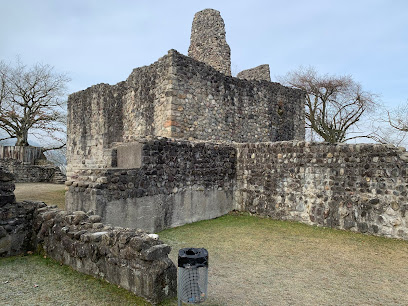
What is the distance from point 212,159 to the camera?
31.1 feet

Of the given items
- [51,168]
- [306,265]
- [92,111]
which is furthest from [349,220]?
[51,168]

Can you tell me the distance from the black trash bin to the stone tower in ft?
36.0

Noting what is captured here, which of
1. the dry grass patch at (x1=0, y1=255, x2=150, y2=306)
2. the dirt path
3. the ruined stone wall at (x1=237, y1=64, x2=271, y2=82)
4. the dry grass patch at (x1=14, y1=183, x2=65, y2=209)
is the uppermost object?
the ruined stone wall at (x1=237, y1=64, x2=271, y2=82)

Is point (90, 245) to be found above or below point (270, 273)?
above

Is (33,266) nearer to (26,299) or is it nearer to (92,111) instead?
(26,299)

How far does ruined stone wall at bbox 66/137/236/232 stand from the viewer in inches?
262

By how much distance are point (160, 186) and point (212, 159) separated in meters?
2.23

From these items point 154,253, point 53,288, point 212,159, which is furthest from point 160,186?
point 154,253

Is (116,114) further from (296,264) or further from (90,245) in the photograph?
(296,264)

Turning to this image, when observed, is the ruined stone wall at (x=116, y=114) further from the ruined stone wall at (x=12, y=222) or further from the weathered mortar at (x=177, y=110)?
the ruined stone wall at (x=12, y=222)

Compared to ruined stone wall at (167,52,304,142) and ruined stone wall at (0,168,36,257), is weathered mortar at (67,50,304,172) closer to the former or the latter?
ruined stone wall at (167,52,304,142)

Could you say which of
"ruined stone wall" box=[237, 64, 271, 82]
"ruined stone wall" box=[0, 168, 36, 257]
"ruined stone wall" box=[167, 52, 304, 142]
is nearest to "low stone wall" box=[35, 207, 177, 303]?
"ruined stone wall" box=[0, 168, 36, 257]

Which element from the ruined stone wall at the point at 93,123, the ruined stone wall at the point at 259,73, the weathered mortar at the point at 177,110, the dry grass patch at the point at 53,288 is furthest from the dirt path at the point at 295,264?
the ruined stone wall at the point at 259,73

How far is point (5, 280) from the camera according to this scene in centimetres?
425
